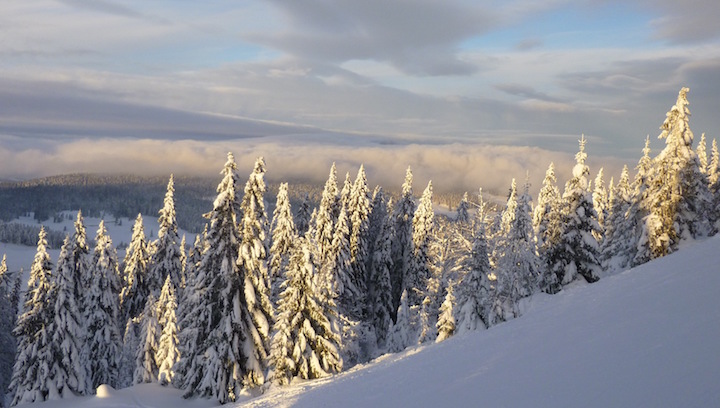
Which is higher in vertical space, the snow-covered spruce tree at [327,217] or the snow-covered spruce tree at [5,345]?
the snow-covered spruce tree at [327,217]

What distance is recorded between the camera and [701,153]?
58.8 meters

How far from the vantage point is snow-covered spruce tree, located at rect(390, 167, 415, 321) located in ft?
180

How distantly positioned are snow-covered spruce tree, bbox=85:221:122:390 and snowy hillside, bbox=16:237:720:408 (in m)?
28.6

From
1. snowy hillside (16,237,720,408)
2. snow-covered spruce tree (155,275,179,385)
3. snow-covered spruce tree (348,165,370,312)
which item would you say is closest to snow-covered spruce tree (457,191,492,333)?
snowy hillside (16,237,720,408)

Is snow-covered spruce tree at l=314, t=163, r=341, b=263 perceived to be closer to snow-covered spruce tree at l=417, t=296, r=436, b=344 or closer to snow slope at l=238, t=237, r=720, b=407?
snow-covered spruce tree at l=417, t=296, r=436, b=344

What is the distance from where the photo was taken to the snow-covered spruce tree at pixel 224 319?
88.4 feet

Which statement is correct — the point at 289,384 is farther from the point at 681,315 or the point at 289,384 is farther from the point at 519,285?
the point at 681,315

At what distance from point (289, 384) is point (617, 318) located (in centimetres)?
1566

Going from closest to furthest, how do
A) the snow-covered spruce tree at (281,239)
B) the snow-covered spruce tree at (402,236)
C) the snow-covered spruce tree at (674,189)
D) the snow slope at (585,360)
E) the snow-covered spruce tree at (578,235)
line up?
the snow slope at (585,360), the snow-covered spruce tree at (578,235), the snow-covered spruce tree at (674,189), the snow-covered spruce tree at (281,239), the snow-covered spruce tree at (402,236)

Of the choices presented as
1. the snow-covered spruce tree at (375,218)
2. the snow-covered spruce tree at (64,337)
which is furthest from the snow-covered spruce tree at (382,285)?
the snow-covered spruce tree at (64,337)

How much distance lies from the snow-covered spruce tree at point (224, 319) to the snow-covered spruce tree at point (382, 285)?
84.3 feet

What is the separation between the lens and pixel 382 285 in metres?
52.9

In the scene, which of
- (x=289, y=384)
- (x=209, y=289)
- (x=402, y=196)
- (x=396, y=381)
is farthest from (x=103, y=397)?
(x=402, y=196)

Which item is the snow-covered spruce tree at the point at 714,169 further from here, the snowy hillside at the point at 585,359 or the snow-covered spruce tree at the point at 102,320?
the snow-covered spruce tree at the point at 102,320
